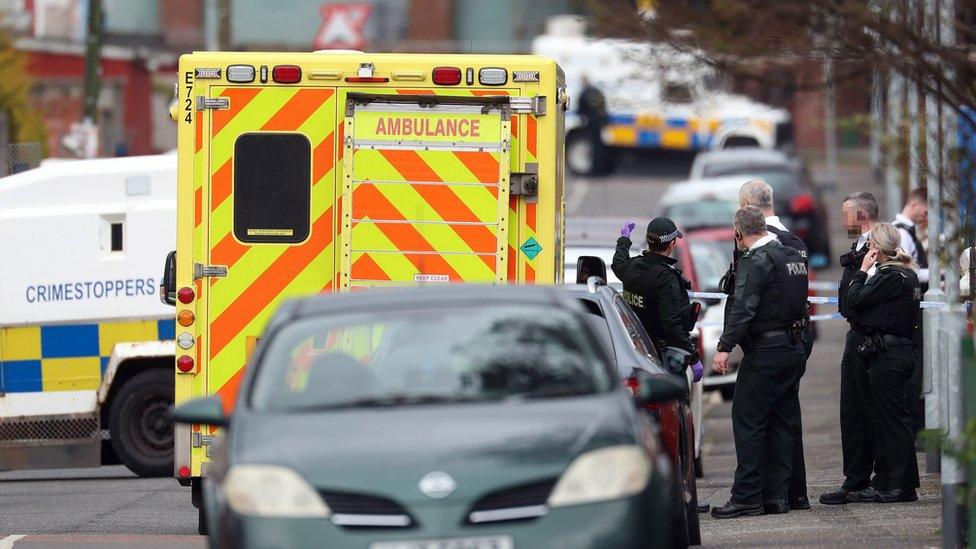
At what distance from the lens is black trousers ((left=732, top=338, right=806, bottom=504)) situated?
35.3 ft

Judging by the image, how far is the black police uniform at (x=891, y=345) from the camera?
438 inches

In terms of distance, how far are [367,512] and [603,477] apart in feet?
2.73

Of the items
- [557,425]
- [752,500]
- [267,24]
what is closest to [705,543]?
[752,500]

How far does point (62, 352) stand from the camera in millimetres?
13664

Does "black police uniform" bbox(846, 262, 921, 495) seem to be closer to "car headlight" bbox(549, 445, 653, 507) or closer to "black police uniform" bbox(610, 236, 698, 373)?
"black police uniform" bbox(610, 236, 698, 373)

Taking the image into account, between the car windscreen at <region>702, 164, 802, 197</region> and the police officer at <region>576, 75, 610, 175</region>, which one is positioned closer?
the car windscreen at <region>702, 164, 802, 197</region>

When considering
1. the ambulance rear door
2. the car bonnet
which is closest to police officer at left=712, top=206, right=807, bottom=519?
the ambulance rear door

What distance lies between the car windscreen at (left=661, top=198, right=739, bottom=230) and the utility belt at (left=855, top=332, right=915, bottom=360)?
15257 millimetres

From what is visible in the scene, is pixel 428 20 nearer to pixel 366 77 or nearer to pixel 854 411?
pixel 854 411

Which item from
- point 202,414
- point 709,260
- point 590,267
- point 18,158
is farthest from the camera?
point 709,260

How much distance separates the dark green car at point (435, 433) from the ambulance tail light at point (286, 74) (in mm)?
2706

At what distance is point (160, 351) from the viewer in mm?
13703

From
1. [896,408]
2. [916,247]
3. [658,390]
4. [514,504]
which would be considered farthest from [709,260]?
[514,504]

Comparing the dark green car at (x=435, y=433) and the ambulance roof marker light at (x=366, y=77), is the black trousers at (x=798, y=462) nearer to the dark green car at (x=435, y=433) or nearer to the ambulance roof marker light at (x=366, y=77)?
the ambulance roof marker light at (x=366, y=77)
